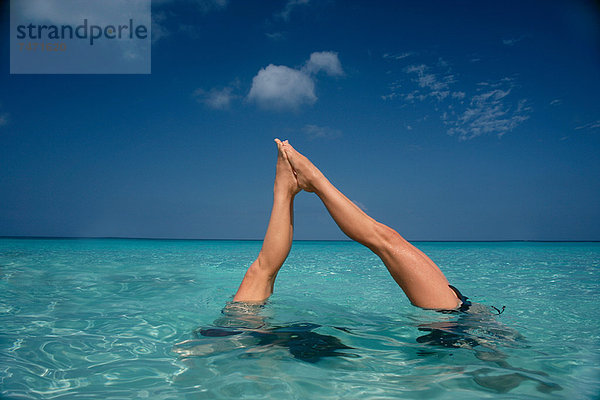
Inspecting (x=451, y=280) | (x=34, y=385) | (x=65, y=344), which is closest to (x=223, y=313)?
(x=65, y=344)

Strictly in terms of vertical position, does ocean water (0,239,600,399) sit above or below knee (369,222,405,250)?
below

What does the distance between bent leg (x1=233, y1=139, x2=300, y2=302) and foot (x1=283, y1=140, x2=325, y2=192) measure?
64 mm

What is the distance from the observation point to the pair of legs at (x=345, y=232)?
2834mm

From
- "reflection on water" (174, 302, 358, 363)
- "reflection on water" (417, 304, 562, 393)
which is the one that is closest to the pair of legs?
"reflection on water" (417, 304, 562, 393)

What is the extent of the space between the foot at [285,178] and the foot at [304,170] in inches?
1.8

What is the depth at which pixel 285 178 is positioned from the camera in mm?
3557

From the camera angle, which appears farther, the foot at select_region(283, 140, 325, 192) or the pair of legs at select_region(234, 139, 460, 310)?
the foot at select_region(283, 140, 325, 192)

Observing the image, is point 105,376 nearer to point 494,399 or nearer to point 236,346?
point 236,346

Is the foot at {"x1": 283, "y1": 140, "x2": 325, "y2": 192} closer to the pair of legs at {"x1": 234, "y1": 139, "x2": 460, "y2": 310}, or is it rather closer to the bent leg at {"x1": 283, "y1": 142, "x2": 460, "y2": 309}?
the pair of legs at {"x1": 234, "y1": 139, "x2": 460, "y2": 310}

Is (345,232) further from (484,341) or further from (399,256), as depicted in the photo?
(484,341)

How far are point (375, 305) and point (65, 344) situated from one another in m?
3.26

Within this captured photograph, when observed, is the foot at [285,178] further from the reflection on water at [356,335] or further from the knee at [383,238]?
the reflection on water at [356,335]

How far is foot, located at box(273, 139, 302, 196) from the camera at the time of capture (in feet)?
11.6

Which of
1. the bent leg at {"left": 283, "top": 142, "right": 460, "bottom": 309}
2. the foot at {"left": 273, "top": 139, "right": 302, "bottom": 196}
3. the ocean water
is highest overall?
the foot at {"left": 273, "top": 139, "right": 302, "bottom": 196}
